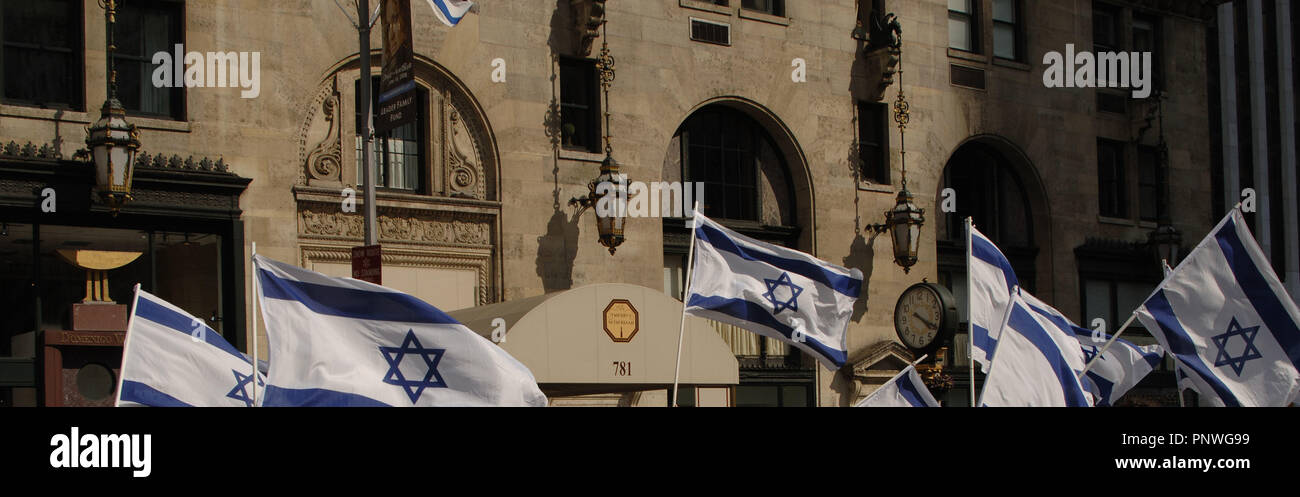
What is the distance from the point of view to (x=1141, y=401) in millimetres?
31516

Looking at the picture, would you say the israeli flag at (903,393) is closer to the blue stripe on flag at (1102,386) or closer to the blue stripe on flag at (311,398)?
the blue stripe on flag at (311,398)

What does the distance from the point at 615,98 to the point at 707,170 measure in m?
2.68

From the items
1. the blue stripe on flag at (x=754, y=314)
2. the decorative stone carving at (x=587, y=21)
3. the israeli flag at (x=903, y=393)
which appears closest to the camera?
the israeli flag at (x=903, y=393)

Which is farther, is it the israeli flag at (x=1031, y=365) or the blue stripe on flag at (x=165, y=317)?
the israeli flag at (x=1031, y=365)

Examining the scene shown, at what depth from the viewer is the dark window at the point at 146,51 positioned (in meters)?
19.6

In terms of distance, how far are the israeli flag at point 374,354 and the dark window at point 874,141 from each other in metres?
19.4

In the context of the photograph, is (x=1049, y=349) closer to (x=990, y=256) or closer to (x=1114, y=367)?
(x=990, y=256)

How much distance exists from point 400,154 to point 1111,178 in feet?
57.4

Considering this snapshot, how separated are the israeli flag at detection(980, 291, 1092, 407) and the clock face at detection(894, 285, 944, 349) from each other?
10.4 metres

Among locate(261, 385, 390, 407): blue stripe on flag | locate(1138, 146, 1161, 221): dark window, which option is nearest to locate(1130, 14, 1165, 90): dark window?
locate(1138, 146, 1161, 221): dark window

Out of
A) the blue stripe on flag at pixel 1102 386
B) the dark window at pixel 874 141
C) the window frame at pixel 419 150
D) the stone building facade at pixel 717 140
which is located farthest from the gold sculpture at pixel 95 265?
the dark window at pixel 874 141

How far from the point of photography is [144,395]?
1144 cm
